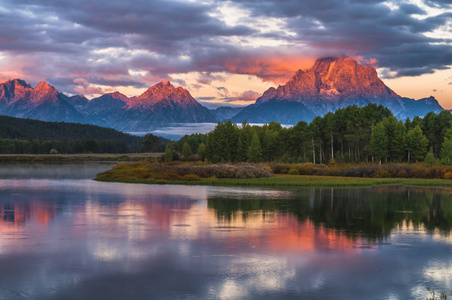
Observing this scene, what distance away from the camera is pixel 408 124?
5374 inches

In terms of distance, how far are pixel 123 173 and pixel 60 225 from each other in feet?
180

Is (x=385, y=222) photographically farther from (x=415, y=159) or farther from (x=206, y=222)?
(x=415, y=159)

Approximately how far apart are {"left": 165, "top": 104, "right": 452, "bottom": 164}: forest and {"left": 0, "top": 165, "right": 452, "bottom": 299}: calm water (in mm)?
71398

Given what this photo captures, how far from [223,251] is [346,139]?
102628 millimetres

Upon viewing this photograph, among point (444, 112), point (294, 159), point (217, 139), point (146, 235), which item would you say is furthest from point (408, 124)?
point (146, 235)

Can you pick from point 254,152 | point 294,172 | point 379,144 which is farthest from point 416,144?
point 254,152

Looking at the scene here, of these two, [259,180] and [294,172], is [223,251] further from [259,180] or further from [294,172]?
[294,172]

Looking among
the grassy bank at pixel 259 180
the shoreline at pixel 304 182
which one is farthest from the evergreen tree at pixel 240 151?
the shoreline at pixel 304 182

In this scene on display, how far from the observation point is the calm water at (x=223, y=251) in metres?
17.1

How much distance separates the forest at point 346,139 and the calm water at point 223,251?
71398 millimetres

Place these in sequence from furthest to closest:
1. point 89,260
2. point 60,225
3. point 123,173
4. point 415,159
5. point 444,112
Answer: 1. point 444,112
2. point 415,159
3. point 123,173
4. point 60,225
5. point 89,260

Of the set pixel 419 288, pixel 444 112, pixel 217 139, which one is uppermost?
pixel 444 112

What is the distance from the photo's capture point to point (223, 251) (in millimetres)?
22953

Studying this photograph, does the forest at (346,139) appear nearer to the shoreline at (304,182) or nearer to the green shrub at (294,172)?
the green shrub at (294,172)
